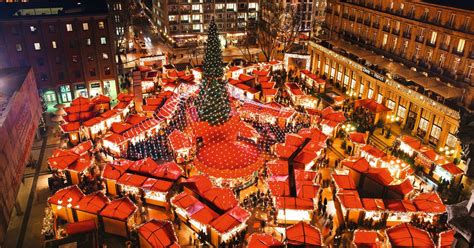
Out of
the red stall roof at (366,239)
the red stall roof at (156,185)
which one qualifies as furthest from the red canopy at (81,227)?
the red stall roof at (366,239)

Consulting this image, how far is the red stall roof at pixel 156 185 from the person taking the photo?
112 ft

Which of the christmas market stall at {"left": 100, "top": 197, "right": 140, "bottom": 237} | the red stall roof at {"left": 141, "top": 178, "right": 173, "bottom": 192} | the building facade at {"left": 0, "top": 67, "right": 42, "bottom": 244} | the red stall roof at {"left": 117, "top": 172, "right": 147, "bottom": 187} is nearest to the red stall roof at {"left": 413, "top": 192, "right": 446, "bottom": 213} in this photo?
the red stall roof at {"left": 141, "top": 178, "right": 173, "bottom": 192}

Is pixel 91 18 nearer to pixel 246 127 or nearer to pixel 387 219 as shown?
pixel 246 127

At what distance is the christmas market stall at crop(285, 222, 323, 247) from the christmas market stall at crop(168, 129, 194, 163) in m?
16.1

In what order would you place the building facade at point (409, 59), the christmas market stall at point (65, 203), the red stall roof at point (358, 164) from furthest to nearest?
1. the building facade at point (409, 59)
2. the red stall roof at point (358, 164)
3. the christmas market stall at point (65, 203)

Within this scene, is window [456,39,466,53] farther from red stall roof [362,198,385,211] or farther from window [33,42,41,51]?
window [33,42,41,51]

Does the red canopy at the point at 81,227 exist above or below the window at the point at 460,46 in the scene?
below

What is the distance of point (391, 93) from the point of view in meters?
53.3

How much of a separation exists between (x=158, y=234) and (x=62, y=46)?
38.0 meters

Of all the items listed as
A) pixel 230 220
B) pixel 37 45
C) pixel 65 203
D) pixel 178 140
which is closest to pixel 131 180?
pixel 65 203

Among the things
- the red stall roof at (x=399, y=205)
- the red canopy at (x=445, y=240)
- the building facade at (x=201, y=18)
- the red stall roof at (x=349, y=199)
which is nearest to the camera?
the red canopy at (x=445, y=240)

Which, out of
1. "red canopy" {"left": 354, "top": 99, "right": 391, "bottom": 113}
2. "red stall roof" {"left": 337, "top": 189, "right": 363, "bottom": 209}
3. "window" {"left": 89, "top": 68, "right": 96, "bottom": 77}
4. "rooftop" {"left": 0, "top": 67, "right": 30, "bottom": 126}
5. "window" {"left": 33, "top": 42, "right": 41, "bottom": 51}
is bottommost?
"red stall roof" {"left": 337, "top": 189, "right": 363, "bottom": 209}

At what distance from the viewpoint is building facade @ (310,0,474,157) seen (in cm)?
4406

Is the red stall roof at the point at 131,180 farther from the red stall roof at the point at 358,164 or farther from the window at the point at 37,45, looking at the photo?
the window at the point at 37,45
